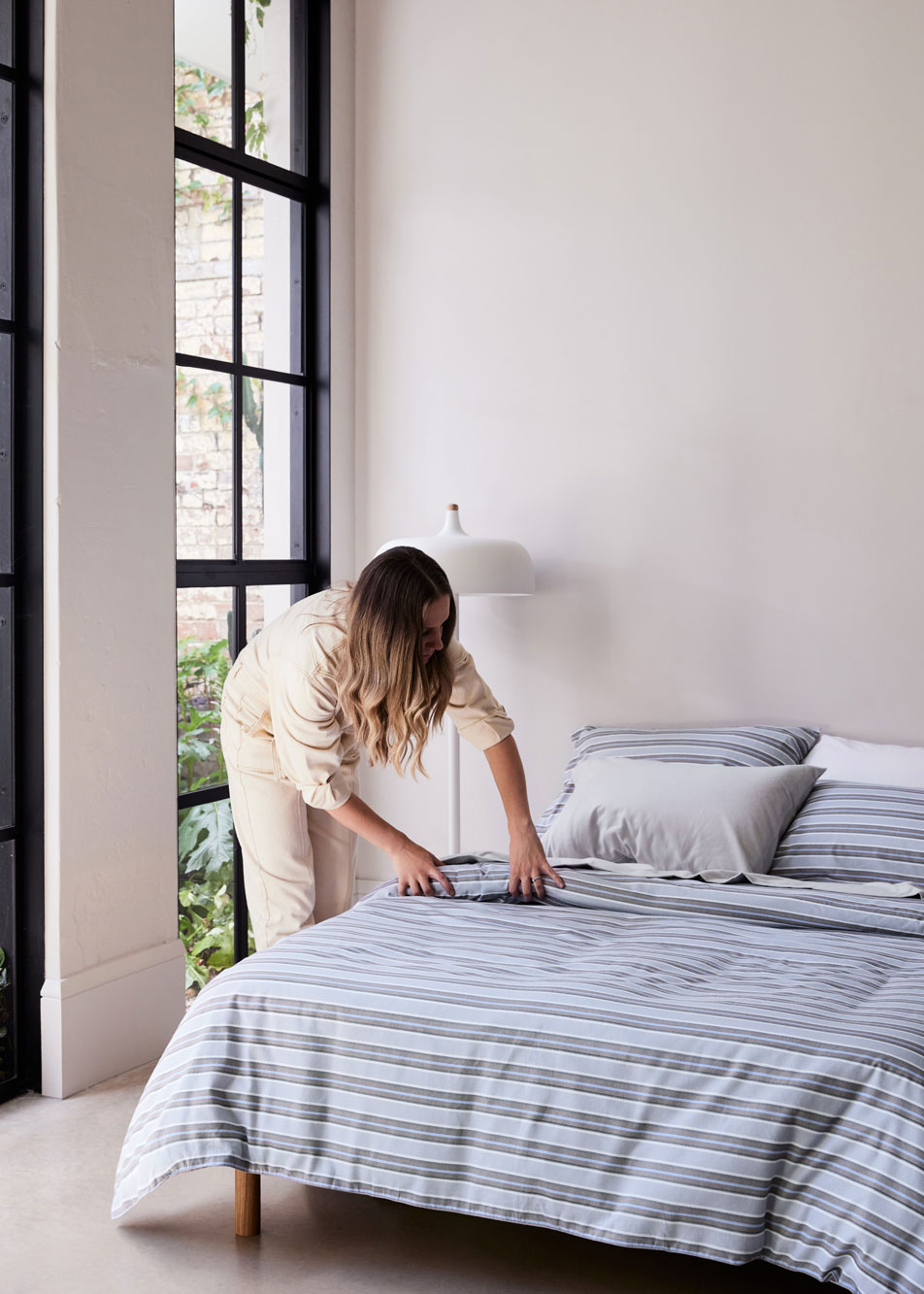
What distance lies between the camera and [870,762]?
368 cm

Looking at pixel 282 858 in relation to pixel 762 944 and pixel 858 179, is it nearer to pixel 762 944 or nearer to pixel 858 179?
pixel 762 944

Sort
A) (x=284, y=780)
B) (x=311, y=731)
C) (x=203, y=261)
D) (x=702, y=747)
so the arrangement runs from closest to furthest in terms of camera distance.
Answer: (x=311, y=731)
(x=284, y=780)
(x=702, y=747)
(x=203, y=261)

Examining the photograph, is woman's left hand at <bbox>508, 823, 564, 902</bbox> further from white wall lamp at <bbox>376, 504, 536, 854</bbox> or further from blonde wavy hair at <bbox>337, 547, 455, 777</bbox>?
white wall lamp at <bbox>376, 504, 536, 854</bbox>

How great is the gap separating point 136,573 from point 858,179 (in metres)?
2.41

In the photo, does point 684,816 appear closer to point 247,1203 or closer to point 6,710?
point 247,1203

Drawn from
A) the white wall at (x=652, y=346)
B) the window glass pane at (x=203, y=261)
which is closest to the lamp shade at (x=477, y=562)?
the white wall at (x=652, y=346)

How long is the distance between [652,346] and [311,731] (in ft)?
6.71

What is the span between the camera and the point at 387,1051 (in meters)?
2.25

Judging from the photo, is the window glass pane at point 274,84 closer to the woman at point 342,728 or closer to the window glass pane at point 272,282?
the window glass pane at point 272,282

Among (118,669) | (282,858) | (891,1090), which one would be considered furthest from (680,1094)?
(118,669)

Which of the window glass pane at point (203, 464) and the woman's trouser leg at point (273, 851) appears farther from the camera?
the window glass pane at point (203, 464)

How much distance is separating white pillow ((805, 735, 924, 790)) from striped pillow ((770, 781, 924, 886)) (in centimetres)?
13

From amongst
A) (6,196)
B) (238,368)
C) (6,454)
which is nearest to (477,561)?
(238,368)

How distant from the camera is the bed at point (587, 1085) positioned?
78.0 inches
